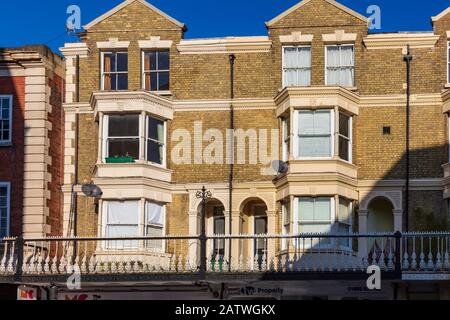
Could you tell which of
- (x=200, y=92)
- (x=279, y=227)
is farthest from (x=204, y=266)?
(x=200, y=92)

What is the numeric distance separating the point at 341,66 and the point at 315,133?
2.47m

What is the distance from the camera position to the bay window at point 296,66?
32.1 metres

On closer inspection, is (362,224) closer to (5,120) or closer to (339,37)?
(339,37)

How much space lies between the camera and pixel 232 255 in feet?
98.4

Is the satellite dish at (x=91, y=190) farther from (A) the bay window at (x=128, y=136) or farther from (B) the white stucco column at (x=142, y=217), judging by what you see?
(B) the white stucco column at (x=142, y=217)

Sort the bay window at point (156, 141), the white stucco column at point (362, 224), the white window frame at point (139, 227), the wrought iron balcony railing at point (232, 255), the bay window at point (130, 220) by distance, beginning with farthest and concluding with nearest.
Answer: the bay window at point (156, 141) < the bay window at point (130, 220) < the white stucco column at point (362, 224) < the white window frame at point (139, 227) < the wrought iron balcony railing at point (232, 255)

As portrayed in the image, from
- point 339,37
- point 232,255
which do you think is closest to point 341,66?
point 339,37

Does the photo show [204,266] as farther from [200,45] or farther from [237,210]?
[200,45]

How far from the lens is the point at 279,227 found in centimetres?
3138

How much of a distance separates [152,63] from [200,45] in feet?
5.51

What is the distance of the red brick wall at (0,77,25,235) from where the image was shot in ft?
105

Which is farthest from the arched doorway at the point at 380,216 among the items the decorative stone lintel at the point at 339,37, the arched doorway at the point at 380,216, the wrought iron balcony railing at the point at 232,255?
the decorative stone lintel at the point at 339,37

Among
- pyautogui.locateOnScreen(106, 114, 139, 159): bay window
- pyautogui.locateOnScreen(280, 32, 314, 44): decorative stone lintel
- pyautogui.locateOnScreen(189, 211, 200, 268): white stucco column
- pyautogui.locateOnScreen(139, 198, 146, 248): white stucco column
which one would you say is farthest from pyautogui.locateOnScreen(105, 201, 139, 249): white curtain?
pyautogui.locateOnScreen(280, 32, 314, 44): decorative stone lintel

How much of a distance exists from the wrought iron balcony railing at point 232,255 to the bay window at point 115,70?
5.11 meters
